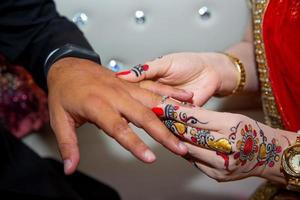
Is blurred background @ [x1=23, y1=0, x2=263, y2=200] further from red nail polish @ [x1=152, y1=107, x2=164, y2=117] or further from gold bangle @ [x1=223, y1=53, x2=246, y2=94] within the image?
red nail polish @ [x1=152, y1=107, x2=164, y2=117]

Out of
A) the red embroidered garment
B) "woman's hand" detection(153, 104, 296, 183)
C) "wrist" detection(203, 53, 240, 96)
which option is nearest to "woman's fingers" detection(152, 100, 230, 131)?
"woman's hand" detection(153, 104, 296, 183)

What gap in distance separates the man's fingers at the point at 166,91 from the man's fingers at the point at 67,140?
0.15 meters

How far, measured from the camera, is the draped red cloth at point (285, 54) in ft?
2.84

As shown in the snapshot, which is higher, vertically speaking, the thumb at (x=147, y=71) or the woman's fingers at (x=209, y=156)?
the thumb at (x=147, y=71)

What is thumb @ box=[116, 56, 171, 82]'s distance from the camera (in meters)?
0.80

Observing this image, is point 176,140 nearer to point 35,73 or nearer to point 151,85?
point 151,85

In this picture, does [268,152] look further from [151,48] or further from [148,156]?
[151,48]

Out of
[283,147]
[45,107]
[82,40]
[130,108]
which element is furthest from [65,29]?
[283,147]

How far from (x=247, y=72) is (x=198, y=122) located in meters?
0.31

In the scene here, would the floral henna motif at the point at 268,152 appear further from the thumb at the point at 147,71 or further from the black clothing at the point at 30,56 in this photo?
the black clothing at the point at 30,56

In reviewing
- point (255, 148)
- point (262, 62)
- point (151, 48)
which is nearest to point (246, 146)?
point (255, 148)

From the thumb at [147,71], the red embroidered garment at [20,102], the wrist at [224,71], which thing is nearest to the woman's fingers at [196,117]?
the thumb at [147,71]

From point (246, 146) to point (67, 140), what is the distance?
279 millimetres

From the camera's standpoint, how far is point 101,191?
109 cm
